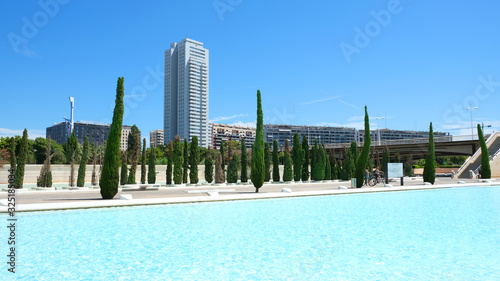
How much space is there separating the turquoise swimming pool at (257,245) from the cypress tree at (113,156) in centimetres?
313

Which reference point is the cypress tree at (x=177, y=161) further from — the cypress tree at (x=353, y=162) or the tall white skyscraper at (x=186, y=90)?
the tall white skyscraper at (x=186, y=90)

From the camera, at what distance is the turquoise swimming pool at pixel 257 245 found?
6.71m

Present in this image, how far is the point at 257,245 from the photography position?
8.81 metres

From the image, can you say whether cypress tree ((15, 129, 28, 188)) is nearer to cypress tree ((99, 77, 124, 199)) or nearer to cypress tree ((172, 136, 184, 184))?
cypress tree ((99, 77, 124, 199))

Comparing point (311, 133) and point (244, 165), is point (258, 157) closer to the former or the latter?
point (244, 165)

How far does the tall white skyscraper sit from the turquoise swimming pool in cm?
13447

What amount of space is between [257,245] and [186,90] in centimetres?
14099

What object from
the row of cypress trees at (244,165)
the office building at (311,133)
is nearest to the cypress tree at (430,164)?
the row of cypress trees at (244,165)

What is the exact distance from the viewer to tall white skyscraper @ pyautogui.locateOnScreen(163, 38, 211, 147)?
146m

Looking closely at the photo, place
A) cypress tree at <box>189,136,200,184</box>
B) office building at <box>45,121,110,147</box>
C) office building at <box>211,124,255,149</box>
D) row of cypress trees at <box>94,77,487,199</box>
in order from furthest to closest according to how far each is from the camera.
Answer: office building at <box>211,124,255,149</box>
office building at <box>45,121,110,147</box>
cypress tree at <box>189,136,200,184</box>
row of cypress trees at <box>94,77,487,199</box>

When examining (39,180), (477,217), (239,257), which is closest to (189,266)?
(239,257)

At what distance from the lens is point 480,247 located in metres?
8.59

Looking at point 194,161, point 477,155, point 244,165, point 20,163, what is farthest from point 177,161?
point 477,155

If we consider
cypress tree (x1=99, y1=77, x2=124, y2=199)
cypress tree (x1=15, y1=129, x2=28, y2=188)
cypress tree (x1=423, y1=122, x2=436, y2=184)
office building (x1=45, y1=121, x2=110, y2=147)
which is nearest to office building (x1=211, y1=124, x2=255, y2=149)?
office building (x1=45, y1=121, x2=110, y2=147)
